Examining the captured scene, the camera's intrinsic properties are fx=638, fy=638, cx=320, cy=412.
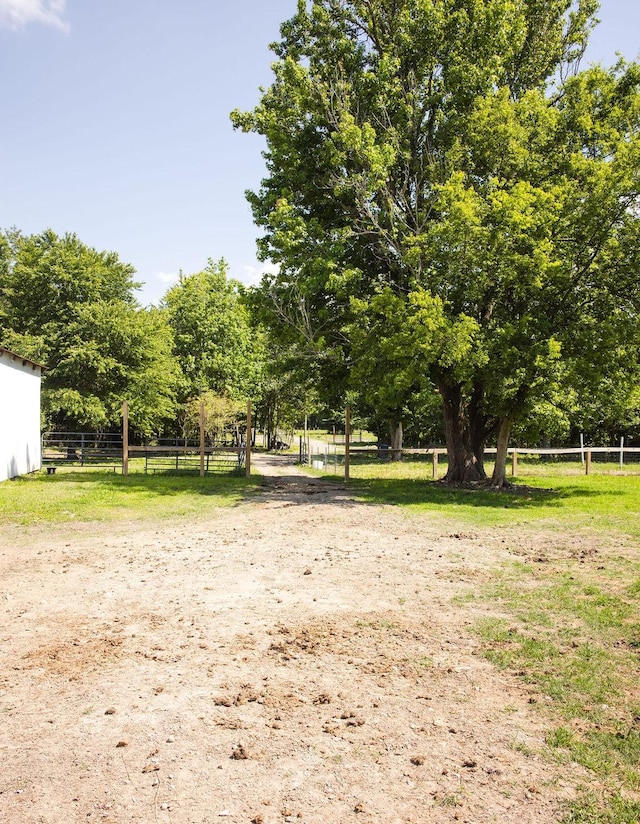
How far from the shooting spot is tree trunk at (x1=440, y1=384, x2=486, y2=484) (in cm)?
2050

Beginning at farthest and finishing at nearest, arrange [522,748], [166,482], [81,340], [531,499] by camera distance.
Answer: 1. [81,340]
2. [166,482]
3. [531,499]
4. [522,748]

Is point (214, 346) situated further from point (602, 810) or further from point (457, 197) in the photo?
point (602, 810)

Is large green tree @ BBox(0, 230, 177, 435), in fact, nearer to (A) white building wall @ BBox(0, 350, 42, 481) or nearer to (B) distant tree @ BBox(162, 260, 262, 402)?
(B) distant tree @ BBox(162, 260, 262, 402)

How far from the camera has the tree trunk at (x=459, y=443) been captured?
20.5 meters

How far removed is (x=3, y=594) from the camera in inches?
296

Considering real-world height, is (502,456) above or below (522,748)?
above

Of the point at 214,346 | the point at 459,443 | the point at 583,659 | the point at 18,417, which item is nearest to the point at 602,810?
the point at 583,659

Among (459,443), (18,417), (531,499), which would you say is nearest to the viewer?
(531,499)

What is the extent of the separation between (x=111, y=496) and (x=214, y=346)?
90.4 ft

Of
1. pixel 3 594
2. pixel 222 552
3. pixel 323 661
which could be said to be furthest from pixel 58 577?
pixel 323 661

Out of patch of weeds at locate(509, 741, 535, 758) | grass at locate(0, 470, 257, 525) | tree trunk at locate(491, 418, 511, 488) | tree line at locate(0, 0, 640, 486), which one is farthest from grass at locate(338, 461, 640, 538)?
patch of weeds at locate(509, 741, 535, 758)

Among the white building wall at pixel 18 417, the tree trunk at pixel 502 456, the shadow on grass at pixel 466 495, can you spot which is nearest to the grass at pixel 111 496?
the white building wall at pixel 18 417

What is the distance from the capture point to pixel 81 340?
3366 cm

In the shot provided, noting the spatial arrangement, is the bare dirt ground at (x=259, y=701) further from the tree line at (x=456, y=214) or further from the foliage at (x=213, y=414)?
the foliage at (x=213, y=414)
